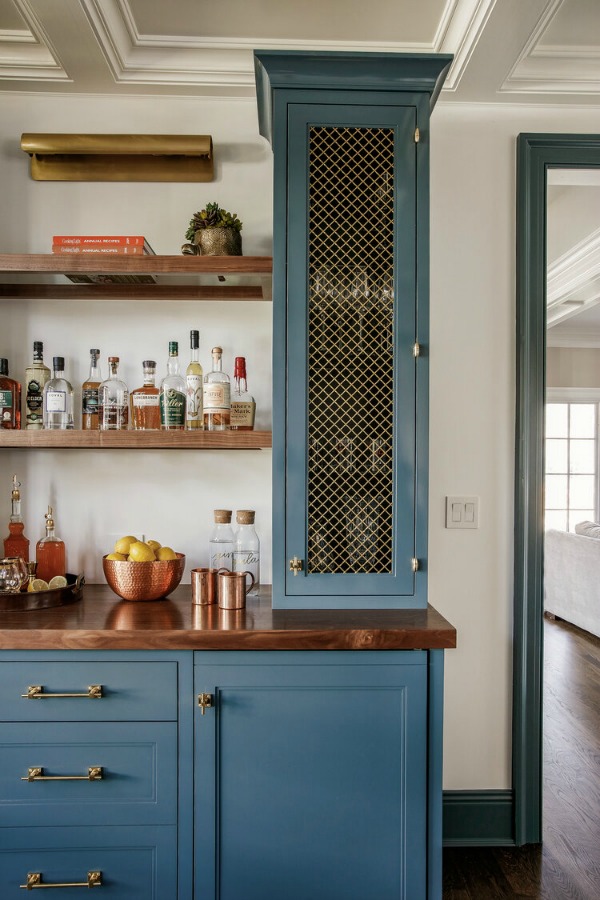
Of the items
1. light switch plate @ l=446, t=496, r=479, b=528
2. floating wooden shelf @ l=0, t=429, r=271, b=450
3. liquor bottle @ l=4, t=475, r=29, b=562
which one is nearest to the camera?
floating wooden shelf @ l=0, t=429, r=271, b=450

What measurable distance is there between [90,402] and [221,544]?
24.7 inches

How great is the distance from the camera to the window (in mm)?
6930

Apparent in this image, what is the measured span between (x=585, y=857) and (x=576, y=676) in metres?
1.94

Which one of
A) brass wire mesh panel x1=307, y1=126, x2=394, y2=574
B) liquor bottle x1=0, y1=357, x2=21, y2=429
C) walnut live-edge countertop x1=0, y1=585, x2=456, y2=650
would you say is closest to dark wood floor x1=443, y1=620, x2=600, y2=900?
walnut live-edge countertop x1=0, y1=585, x2=456, y2=650

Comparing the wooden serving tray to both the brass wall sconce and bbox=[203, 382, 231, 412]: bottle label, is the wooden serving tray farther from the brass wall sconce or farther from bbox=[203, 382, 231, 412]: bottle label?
the brass wall sconce

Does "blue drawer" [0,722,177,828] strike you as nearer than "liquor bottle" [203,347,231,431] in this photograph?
Yes

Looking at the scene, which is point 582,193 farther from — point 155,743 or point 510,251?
point 155,743

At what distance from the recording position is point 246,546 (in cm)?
191

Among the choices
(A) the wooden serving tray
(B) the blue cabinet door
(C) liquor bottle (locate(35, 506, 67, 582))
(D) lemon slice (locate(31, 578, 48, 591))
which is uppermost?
(C) liquor bottle (locate(35, 506, 67, 582))

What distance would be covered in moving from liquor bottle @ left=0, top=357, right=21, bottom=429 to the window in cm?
614

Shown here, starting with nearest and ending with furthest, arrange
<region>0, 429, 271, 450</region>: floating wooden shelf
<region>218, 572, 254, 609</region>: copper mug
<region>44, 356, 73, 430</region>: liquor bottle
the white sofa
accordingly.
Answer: <region>218, 572, 254, 609</region>: copper mug
<region>0, 429, 271, 450</region>: floating wooden shelf
<region>44, 356, 73, 430</region>: liquor bottle
the white sofa

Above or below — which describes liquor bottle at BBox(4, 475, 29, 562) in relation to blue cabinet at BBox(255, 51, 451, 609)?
below

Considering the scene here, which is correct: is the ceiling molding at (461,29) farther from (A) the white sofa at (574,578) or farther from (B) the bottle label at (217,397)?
(A) the white sofa at (574,578)

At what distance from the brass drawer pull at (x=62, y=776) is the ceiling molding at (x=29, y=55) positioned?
2.06 metres
